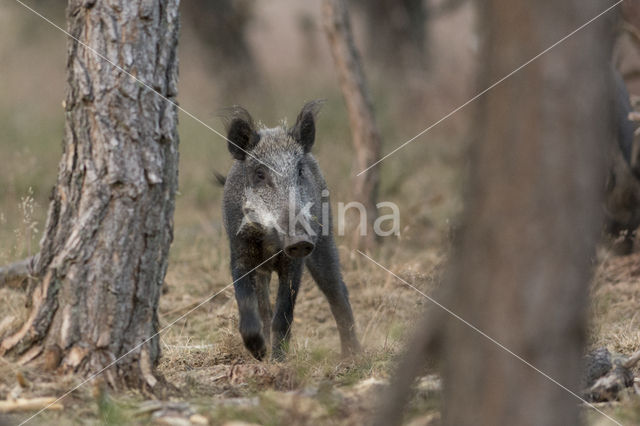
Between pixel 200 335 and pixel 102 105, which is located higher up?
pixel 102 105

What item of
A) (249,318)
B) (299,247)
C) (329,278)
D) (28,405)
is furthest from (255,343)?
(28,405)

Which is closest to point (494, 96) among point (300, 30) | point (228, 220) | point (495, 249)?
point (495, 249)

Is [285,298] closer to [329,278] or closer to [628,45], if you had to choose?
[329,278]

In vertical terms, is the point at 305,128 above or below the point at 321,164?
below

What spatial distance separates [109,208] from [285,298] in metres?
2.05

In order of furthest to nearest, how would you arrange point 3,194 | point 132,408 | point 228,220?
point 3,194 → point 228,220 → point 132,408

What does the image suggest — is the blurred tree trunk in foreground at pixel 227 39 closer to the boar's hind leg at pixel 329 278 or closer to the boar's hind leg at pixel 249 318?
the boar's hind leg at pixel 329 278

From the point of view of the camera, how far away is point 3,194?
441 inches

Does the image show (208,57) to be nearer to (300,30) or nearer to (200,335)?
(300,30)

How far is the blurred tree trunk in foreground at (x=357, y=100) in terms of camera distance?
29.6ft

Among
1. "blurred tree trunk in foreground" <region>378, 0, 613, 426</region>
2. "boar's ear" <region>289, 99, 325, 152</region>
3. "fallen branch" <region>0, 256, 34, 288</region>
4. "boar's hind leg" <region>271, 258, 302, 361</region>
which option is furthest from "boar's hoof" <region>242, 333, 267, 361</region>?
"blurred tree trunk in foreground" <region>378, 0, 613, 426</region>

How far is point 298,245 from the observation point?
5.10 metres

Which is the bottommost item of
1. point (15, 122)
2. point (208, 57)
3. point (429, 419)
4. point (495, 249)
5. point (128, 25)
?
point (429, 419)

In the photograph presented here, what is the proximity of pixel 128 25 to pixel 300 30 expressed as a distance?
17000 millimetres
